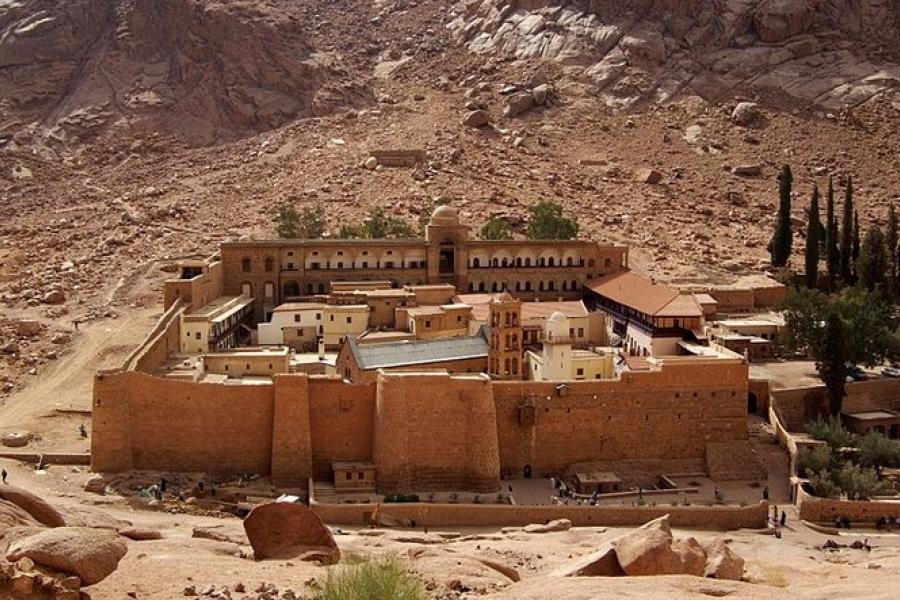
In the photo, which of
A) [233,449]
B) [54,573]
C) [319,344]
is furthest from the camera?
[319,344]

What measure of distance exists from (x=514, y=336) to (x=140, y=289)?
2156 centimetres

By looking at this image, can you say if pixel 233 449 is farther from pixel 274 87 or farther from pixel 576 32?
pixel 576 32

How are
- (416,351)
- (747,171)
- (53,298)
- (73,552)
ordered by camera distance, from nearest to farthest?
(73,552)
(416,351)
(53,298)
(747,171)

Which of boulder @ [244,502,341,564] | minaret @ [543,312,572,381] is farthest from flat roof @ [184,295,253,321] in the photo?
boulder @ [244,502,341,564]

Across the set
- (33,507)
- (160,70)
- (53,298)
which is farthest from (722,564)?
(160,70)

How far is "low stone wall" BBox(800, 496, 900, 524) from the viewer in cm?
2994

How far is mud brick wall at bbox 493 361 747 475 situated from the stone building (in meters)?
16.7

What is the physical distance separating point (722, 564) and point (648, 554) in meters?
1.58

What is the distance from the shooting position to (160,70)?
82.9 meters

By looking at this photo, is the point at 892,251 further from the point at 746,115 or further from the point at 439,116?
the point at 439,116

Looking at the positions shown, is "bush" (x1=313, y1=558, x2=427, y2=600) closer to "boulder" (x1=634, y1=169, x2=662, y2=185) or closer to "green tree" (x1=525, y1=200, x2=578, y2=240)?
"green tree" (x1=525, y1=200, x2=578, y2=240)

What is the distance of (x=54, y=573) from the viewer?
48.8 feet

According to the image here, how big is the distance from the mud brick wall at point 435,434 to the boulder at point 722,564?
1177 cm

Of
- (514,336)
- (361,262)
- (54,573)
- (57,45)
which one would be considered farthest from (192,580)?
(57,45)
